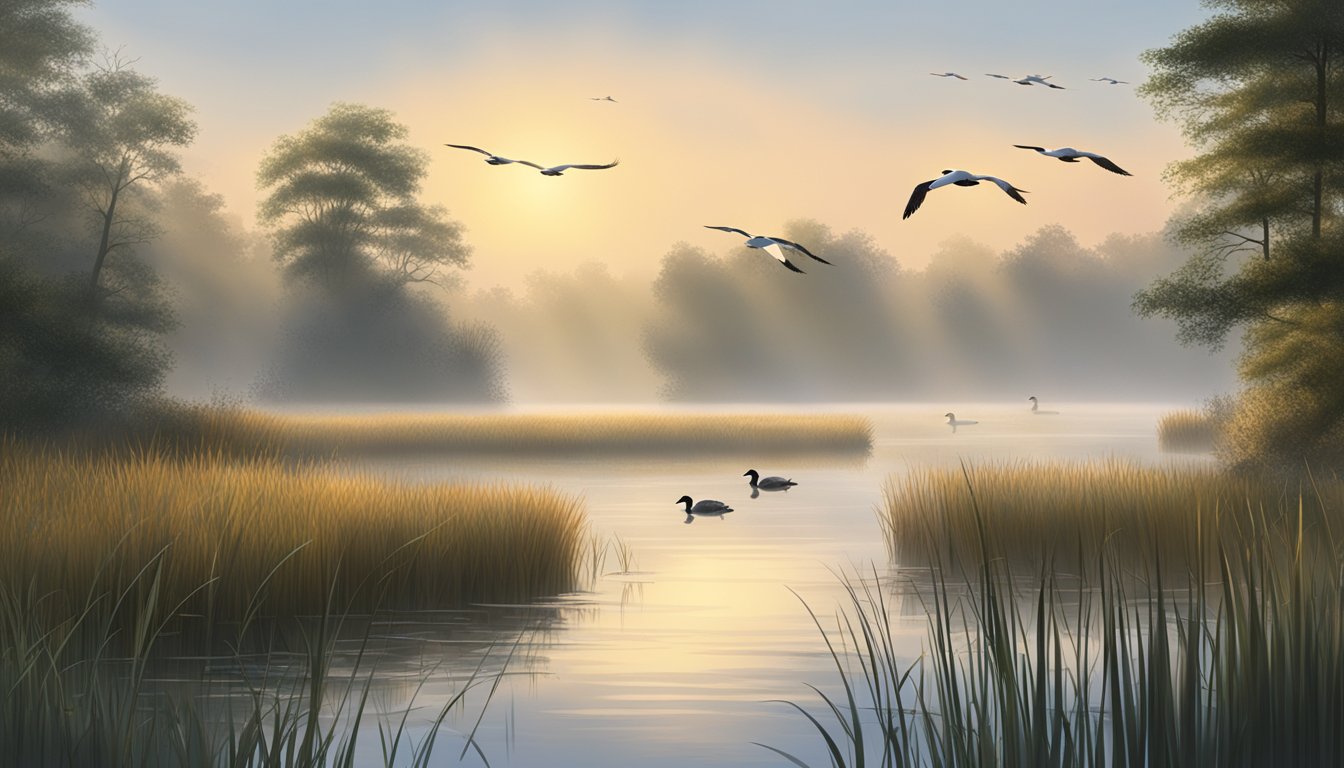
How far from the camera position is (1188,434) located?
4062 cm

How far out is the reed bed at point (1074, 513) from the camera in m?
13.8

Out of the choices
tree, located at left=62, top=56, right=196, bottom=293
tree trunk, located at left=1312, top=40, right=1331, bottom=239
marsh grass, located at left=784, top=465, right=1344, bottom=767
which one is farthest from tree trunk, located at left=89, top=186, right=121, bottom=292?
marsh grass, located at left=784, top=465, right=1344, bottom=767

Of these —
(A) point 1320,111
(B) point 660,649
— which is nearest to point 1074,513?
(B) point 660,649

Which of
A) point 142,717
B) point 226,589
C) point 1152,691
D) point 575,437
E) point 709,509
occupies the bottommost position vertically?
point 142,717

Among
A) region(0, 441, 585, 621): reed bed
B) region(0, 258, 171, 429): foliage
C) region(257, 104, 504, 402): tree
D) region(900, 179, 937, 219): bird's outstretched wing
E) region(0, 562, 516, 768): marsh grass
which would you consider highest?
region(257, 104, 504, 402): tree

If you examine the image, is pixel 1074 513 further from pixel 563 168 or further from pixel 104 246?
pixel 104 246

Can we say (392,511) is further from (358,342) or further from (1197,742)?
(358,342)

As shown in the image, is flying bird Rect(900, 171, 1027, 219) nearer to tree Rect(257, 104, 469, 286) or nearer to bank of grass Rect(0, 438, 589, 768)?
bank of grass Rect(0, 438, 589, 768)

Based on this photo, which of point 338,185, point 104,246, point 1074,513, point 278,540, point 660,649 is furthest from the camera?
point 338,185

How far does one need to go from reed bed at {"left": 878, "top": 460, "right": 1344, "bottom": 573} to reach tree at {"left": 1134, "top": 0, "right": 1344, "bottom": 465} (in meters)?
5.48

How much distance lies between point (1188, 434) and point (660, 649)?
3406 centimetres

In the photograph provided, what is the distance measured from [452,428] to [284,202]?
2652cm

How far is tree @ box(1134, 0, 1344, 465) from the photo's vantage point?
21812mm

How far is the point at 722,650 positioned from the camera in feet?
33.9
